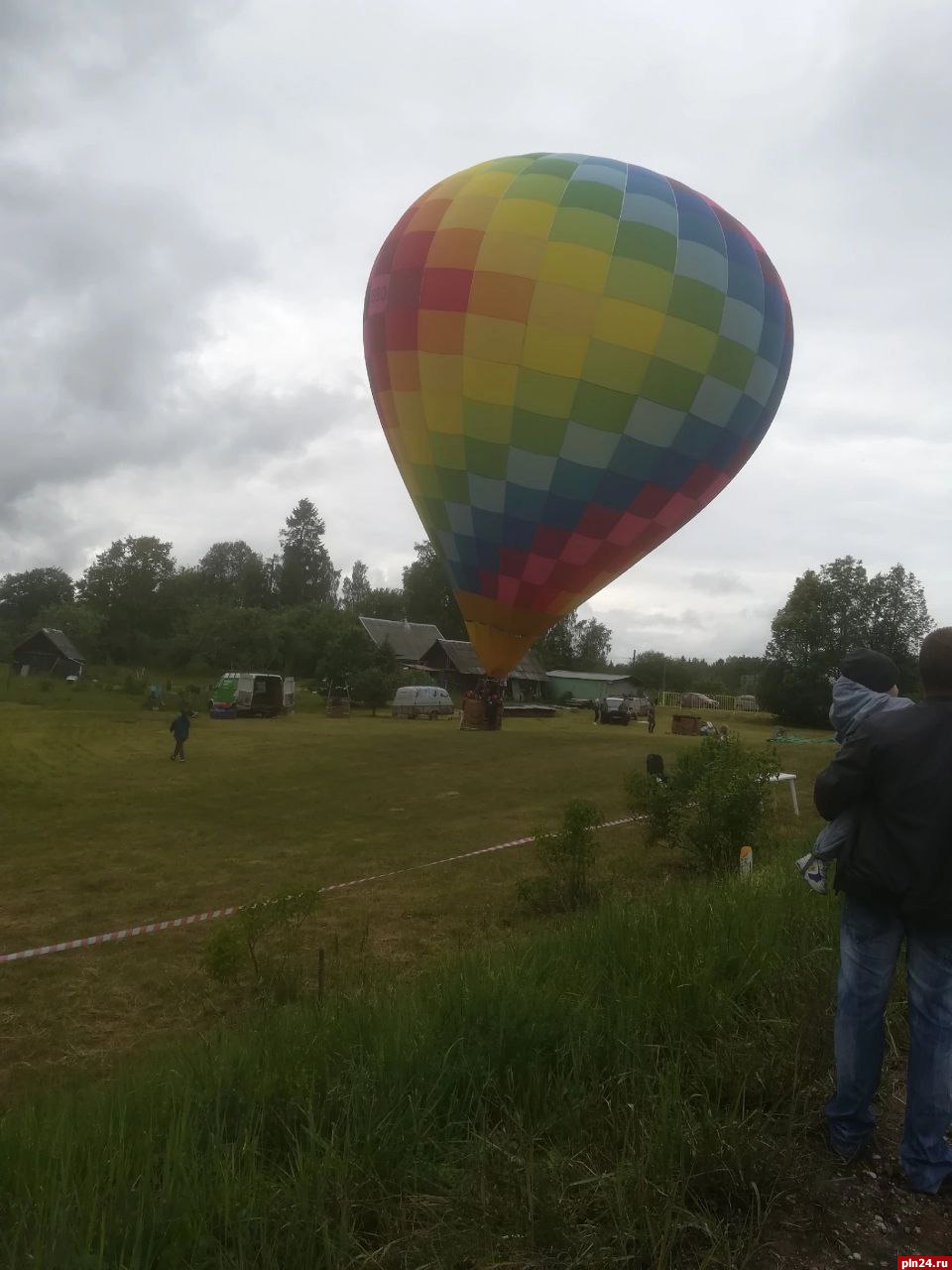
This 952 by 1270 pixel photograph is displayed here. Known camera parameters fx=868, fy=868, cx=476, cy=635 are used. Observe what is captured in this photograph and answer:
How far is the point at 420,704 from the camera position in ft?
128

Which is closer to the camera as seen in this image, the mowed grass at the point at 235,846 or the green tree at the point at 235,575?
the mowed grass at the point at 235,846

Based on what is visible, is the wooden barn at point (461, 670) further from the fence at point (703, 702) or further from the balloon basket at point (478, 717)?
the balloon basket at point (478, 717)

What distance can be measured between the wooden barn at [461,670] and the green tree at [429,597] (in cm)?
1330

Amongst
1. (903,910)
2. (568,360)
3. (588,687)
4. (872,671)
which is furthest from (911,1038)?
(588,687)

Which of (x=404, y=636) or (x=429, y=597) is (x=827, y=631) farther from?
(x=429, y=597)

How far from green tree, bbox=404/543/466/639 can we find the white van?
32.4 metres

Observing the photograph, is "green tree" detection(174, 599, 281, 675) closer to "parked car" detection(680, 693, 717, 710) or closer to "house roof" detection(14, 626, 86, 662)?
"house roof" detection(14, 626, 86, 662)

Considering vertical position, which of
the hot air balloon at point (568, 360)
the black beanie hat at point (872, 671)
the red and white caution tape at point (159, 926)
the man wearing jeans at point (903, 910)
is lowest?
the red and white caution tape at point (159, 926)

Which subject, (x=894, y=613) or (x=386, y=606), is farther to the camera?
(x=386, y=606)

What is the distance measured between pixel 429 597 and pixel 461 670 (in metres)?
20.8

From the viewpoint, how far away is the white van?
3884cm

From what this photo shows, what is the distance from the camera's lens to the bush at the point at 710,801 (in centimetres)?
898

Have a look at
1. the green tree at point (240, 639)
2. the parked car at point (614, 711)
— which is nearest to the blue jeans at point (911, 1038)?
the parked car at point (614, 711)

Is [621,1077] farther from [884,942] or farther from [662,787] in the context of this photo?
[662,787]
